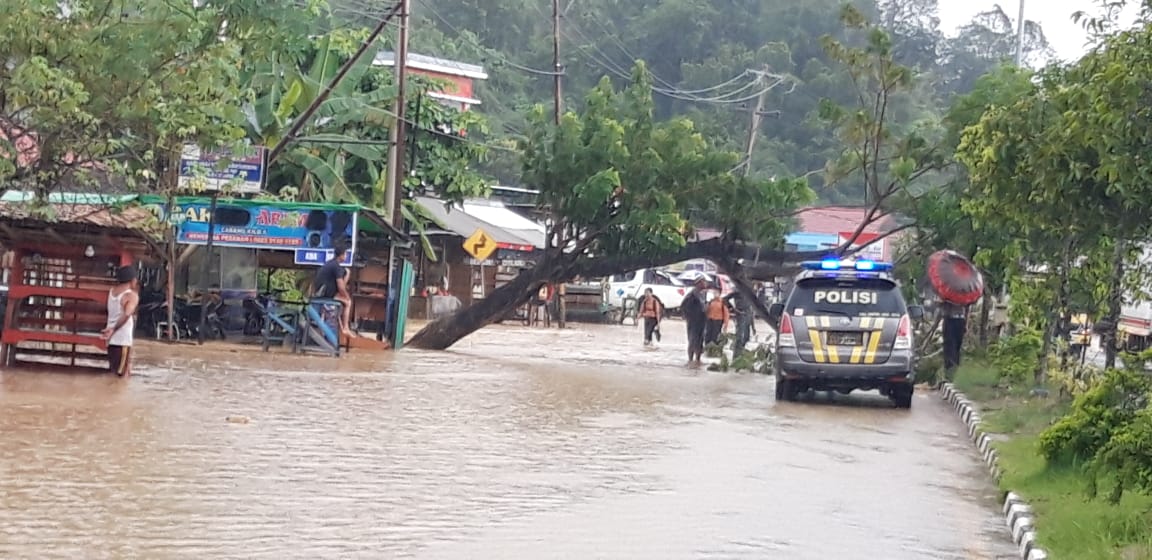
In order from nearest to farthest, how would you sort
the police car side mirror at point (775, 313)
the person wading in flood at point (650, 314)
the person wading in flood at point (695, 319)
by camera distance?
1. the police car side mirror at point (775, 313)
2. the person wading in flood at point (695, 319)
3. the person wading in flood at point (650, 314)

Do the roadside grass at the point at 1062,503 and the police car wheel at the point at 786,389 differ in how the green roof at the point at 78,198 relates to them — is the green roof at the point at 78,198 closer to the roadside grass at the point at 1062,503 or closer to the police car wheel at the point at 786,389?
the police car wheel at the point at 786,389

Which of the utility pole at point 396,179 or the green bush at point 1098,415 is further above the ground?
the utility pole at point 396,179

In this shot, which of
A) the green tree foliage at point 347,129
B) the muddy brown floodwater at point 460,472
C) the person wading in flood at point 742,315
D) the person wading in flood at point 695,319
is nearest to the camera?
the muddy brown floodwater at point 460,472

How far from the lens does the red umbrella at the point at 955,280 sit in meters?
23.8

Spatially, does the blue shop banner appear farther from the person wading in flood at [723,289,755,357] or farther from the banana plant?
the person wading in flood at [723,289,755,357]

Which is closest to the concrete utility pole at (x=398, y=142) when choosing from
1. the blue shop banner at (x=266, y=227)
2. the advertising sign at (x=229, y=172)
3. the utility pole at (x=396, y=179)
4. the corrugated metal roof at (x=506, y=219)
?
the utility pole at (x=396, y=179)

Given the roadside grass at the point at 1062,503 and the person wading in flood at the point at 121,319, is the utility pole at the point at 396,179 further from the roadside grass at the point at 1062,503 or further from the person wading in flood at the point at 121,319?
the roadside grass at the point at 1062,503

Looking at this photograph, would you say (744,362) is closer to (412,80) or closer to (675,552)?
(412,80)

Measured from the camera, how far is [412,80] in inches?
1379

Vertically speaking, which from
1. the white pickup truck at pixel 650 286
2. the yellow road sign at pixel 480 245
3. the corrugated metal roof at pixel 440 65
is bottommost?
the white pickup truck at pixel 650 286

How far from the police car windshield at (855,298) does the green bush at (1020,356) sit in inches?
92.6

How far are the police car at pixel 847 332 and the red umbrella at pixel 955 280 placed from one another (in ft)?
13.2

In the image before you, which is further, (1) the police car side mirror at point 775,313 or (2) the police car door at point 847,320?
(1) the police car side mirror at point 775,313

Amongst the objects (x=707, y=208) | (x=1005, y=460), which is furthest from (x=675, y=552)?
(x=707, y=208)
